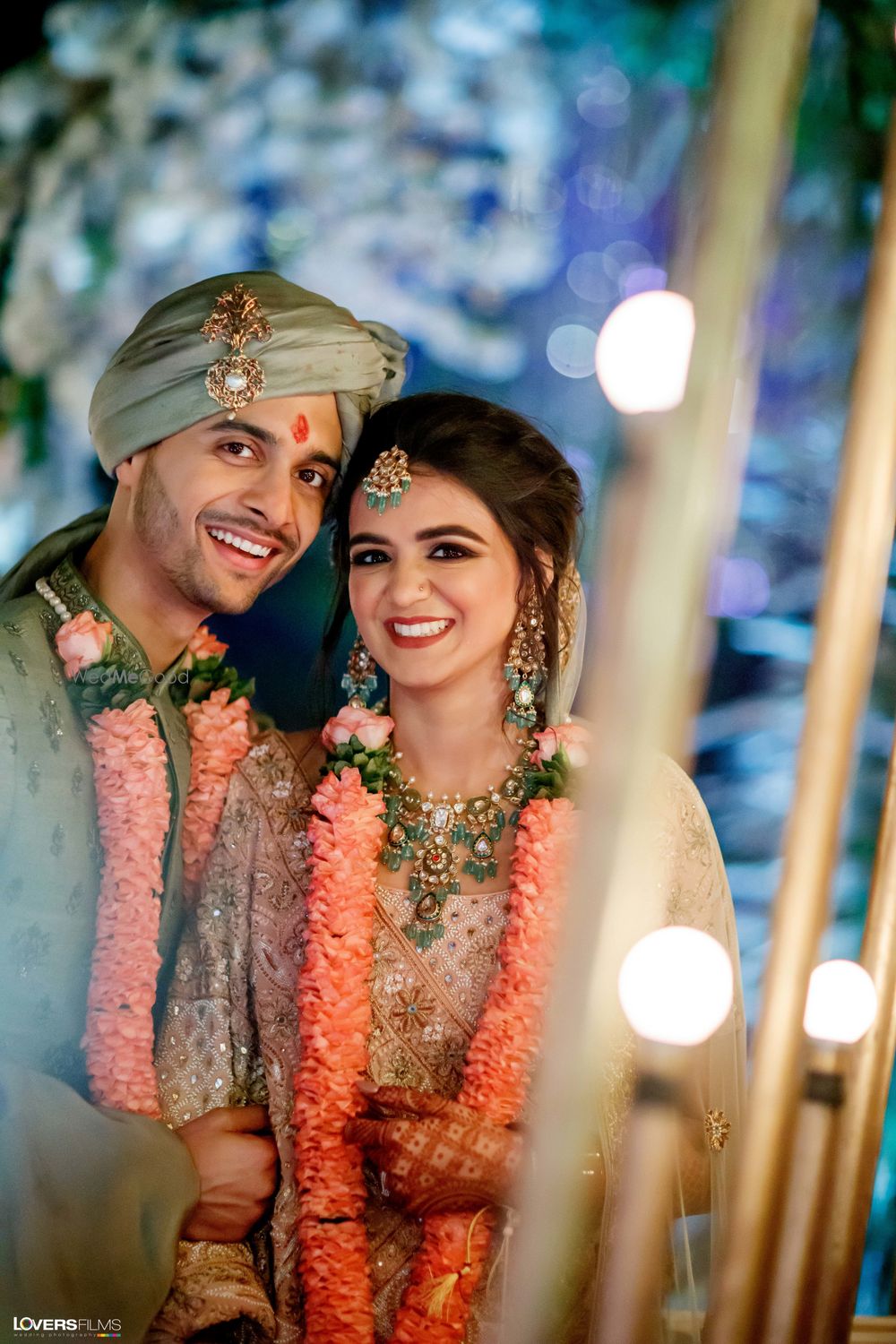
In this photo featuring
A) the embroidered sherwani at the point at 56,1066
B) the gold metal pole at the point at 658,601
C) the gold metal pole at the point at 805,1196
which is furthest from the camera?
the embroidered sherwani at the point at 56,1066

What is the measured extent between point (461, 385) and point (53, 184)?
27.1 inches

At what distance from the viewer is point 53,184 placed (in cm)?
177

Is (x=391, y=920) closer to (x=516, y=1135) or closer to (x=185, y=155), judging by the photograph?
(x=516, y=1135)

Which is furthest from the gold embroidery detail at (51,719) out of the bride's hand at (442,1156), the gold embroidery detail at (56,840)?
the bride's hand at (442,1156)

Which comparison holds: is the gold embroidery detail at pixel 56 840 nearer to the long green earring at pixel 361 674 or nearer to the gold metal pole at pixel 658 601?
the long green earring at pixel 361 674

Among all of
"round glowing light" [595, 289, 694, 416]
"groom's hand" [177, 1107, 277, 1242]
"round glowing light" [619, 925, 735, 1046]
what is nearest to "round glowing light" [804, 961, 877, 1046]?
"round glowing light" [619, 925, 735, 1046]

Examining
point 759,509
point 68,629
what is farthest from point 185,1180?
point 759,509

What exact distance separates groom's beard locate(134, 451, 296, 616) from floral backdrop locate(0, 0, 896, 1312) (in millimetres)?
119

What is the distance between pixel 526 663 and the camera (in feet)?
5.79

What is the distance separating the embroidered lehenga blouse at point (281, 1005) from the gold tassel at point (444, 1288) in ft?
0.13

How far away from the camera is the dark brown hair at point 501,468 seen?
1745mm

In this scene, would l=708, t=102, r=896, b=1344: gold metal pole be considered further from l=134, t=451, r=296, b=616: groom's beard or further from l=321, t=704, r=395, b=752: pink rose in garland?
l=134, t=451, r=296, b=616: groom's beard

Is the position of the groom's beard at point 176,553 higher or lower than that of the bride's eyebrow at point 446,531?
lower

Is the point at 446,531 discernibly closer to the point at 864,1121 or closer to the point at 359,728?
the point at 359,728
